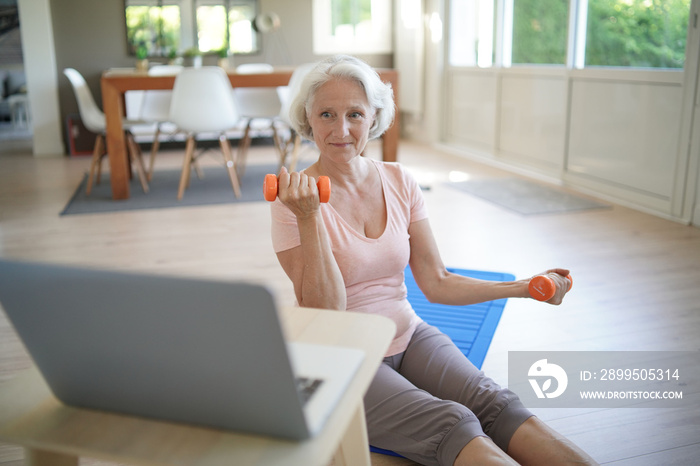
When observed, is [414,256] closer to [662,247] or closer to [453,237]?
[453,237]

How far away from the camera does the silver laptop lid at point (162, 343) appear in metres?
0.64

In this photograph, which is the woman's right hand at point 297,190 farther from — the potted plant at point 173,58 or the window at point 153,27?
the window at point 153,27

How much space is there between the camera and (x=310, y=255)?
1291 millimetres

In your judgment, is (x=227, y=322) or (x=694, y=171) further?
(x=694, y=171)

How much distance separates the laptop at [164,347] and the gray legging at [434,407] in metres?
0.57

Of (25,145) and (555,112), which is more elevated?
(555,112)

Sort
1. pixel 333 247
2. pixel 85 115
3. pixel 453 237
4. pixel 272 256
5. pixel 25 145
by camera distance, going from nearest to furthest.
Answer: pixel 333 247 < pixel 272 256 < pixel 453 237 < pixel 85 115 < pixel 25 145

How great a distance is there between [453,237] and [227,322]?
306 cm

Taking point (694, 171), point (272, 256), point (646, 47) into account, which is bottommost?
point (272, 256)

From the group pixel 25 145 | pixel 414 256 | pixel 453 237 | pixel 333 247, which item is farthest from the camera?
pixel 25 145

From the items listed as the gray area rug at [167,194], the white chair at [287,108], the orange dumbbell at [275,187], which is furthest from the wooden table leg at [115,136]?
the orange dumbbell at [275,187]

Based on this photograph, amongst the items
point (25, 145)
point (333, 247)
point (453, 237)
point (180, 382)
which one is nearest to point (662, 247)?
point (453, 237)

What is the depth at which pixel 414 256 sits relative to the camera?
5.36ft

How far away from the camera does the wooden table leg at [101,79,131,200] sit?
14.8 feet
